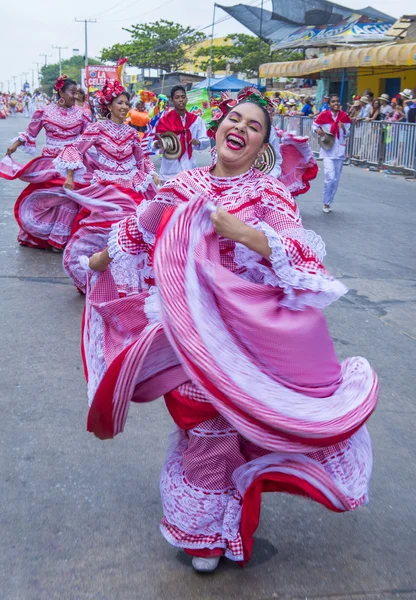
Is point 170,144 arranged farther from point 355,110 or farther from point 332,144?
point 355,110

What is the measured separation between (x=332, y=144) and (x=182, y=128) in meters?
2.78

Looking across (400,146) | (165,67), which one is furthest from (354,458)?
(165,67)

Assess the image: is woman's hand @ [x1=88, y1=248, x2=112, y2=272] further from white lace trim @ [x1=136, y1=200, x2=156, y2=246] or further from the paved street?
the paved street

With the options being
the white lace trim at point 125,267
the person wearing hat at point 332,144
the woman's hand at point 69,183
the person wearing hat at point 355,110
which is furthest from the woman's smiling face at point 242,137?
the person wearing hat at point 355,110

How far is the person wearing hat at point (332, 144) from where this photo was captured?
12398mm

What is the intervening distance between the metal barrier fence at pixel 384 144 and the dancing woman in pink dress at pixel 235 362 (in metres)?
15.5

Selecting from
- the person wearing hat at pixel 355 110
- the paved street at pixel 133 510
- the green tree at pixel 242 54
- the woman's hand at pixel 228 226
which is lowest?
the paved street at pixel 133 510

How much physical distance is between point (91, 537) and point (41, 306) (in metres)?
3.63

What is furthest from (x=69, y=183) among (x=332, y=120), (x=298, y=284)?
(x=332, y=120)

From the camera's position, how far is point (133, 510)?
10.7 ft

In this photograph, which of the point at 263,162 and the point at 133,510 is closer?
the point at 133,510

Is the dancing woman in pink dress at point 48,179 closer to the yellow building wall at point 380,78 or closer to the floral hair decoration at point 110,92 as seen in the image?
the floral hair decoration at point 110,92

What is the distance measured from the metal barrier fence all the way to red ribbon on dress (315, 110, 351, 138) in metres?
4.94

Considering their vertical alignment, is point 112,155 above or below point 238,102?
below
